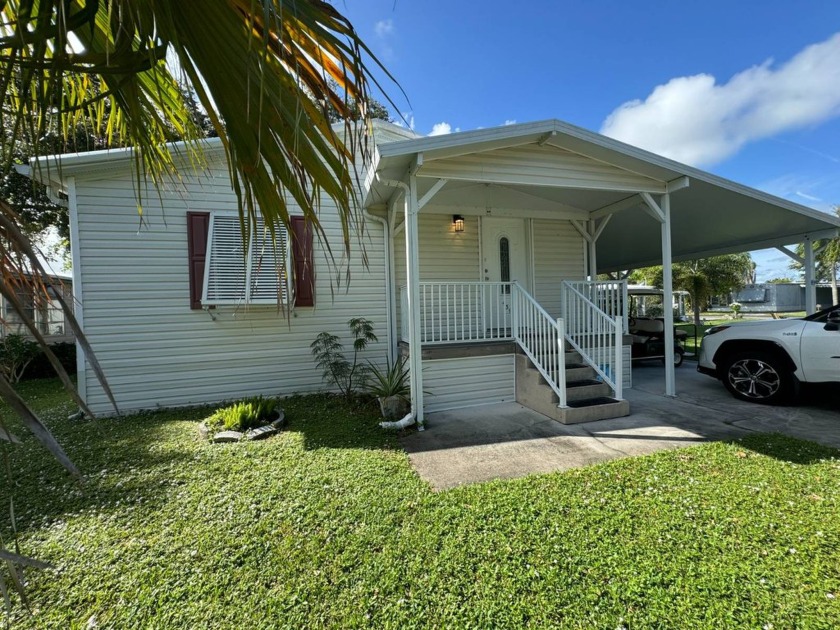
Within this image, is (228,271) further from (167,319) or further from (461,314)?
(461,314)

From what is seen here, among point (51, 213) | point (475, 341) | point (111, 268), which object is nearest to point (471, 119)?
point (475, 341)

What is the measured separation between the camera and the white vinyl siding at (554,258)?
22.4ft

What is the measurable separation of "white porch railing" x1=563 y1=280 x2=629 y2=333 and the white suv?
142cm

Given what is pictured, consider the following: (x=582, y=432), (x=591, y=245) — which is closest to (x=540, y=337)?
(x=582, y=432)

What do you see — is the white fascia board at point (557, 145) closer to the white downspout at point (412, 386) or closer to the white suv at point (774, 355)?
the white downspout at point (412, 386)

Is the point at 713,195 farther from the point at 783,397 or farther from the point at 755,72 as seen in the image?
the point at 755,72

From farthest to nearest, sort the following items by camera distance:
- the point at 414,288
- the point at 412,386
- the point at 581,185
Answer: the point at 581,185 < the point at 412,386 < the point at 414,288

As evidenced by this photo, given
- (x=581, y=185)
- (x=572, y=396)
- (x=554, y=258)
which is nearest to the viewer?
(x=572, y=396)

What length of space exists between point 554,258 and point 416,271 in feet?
12.4

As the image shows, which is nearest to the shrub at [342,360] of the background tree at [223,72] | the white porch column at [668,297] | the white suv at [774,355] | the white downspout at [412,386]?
the white downspout at [412,386]

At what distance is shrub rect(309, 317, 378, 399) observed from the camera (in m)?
5.55

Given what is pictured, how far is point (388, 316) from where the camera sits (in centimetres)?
638

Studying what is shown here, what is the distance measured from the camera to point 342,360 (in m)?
5.88

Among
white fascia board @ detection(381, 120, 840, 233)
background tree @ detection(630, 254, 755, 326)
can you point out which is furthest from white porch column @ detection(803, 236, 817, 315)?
background tree @ detection(630, 254, 755, 326)
